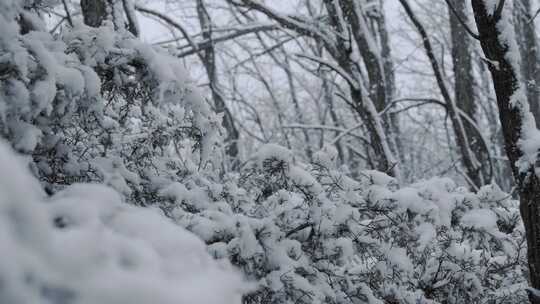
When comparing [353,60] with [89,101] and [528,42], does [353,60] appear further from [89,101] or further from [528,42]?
[528,42]

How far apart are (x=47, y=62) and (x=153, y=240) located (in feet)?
2.63

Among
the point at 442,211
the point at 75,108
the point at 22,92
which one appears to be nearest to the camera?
the point at 22,92

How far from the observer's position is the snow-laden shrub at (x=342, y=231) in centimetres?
198

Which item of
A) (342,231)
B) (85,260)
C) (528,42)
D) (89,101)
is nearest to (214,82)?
(342,231)

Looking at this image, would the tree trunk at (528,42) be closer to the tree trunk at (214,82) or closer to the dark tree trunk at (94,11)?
the tree trunk at (214,82)

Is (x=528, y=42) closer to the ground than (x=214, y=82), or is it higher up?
higher up

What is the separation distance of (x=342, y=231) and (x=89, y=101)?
120 centimetres

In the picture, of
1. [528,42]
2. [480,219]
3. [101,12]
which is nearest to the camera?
[480,219]

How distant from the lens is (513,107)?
2270mm

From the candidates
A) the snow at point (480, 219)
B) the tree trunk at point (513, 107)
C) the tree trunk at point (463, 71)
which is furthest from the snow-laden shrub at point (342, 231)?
the tree trunk at point (463, 71)

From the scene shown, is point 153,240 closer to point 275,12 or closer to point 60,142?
point 60,142

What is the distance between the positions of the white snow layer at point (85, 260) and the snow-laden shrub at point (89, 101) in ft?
1.88

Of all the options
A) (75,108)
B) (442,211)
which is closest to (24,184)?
(75,108)

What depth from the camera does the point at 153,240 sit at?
103 cm
